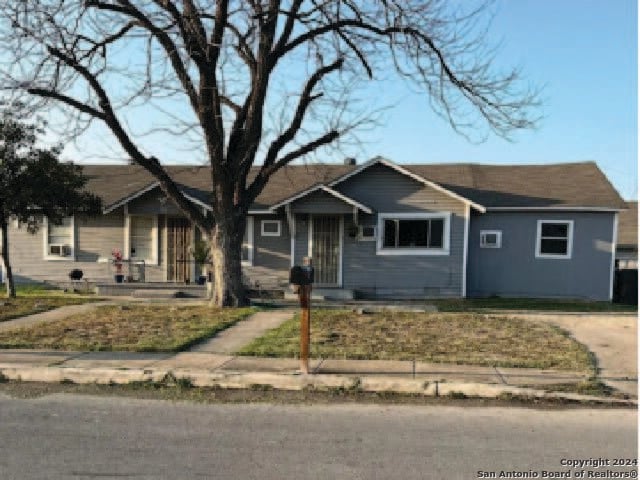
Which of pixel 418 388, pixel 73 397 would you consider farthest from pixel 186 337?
pixel 418 388

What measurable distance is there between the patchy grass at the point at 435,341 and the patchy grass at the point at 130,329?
50.8 inches

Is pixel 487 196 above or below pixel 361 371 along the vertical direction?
above

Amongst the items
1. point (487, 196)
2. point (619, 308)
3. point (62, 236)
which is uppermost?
point (487, 196)

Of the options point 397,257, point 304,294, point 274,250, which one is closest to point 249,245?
point 274,250

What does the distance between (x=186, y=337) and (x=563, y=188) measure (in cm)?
1421

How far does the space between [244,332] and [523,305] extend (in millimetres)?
8745

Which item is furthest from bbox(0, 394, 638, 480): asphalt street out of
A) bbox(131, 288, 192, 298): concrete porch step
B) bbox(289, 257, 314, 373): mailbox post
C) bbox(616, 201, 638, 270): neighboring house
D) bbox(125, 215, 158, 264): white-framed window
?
bbox(616, 201, 638, 270): neighboring house

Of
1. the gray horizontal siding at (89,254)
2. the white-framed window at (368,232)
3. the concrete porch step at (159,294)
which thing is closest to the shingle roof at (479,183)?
the gray horizontal siding at (89,254)

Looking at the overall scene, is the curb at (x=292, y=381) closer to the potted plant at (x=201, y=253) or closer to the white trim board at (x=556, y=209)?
the potted plant at (x=201, y=253)

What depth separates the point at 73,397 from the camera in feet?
19.4

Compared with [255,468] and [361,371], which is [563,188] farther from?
[255,468]

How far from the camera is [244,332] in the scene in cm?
942

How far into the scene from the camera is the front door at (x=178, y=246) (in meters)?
17.5

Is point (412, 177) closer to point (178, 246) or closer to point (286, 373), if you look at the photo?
point (178, 246)
